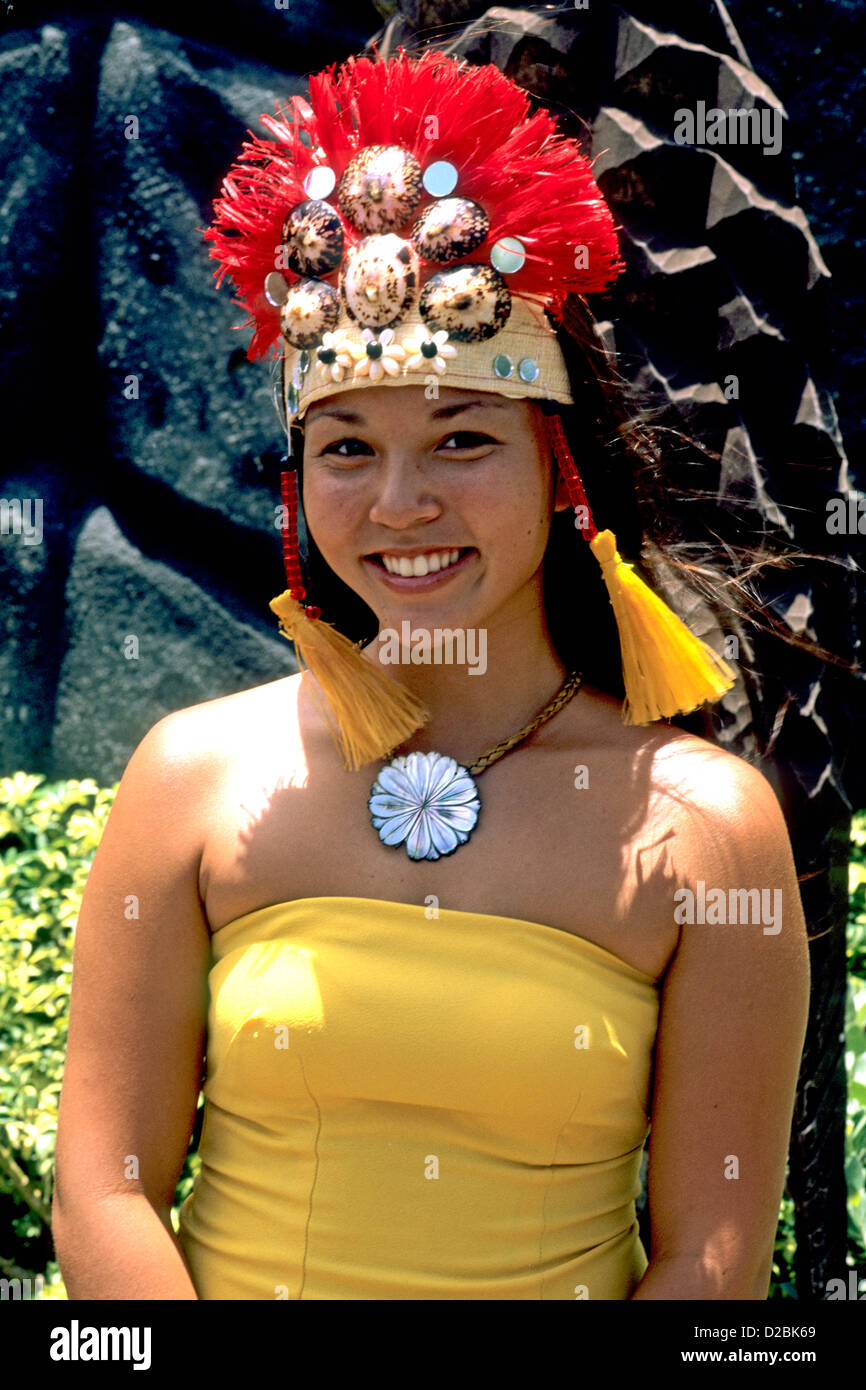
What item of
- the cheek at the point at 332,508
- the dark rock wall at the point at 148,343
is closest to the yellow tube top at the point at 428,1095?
the cheek at the point at 332,508

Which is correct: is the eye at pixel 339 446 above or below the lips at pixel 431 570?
above

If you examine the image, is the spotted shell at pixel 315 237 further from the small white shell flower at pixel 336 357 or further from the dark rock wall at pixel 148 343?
the dark rock wall at pixel 148 343

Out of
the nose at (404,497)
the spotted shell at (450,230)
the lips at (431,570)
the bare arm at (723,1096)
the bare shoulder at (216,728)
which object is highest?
the spotted shell at (450,230)

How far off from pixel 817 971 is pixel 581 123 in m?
1.40

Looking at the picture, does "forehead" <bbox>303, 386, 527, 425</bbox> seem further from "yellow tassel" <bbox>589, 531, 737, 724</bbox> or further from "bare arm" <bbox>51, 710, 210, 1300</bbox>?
"bare arm" <bbox>51, 710, 210, 1300</bbox>

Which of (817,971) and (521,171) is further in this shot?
(817,971)

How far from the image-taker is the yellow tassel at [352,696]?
164 cm

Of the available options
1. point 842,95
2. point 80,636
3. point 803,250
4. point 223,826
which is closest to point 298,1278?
point 223,826

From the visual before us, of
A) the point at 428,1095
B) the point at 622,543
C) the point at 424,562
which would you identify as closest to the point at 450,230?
the point at 424,562

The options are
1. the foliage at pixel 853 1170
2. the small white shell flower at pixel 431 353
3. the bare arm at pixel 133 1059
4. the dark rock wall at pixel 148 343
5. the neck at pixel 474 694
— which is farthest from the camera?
the dark rock wall at pixel 148 343

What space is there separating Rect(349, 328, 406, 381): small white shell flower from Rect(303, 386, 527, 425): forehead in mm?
26

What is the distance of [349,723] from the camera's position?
1.64 m

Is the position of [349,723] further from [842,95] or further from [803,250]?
[842,95]

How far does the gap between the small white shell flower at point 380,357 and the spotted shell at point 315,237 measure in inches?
4.6
